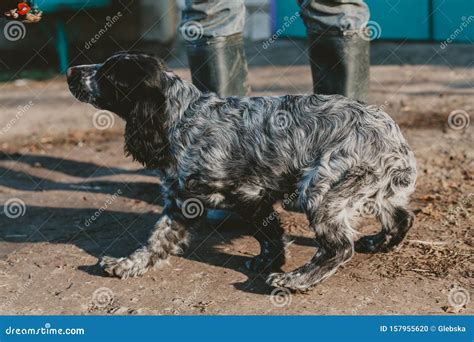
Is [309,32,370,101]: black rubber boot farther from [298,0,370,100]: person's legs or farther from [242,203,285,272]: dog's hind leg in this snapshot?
[242,203,285,272]: dog's hind leg

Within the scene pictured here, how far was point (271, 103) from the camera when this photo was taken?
14.4 ft

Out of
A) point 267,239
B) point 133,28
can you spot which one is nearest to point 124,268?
point 267,239

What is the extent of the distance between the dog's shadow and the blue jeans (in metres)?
1.29

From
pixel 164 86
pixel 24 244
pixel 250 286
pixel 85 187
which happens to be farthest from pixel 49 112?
pixel 250 286

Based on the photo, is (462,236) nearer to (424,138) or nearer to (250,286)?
(250,286)

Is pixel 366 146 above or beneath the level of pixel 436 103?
above

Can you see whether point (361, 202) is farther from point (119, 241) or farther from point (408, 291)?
point (119, 241)

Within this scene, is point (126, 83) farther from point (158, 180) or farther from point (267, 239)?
point (158, 180)

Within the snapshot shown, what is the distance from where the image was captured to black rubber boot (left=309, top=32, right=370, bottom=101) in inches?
198

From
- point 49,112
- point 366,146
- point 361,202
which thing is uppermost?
point 366,146

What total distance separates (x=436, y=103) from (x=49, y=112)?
402 cm
